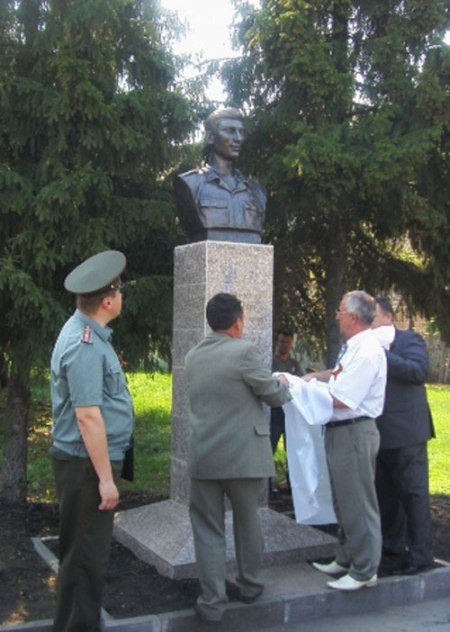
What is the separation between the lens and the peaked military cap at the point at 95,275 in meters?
3.57

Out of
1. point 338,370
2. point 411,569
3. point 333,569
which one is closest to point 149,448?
point 333,569

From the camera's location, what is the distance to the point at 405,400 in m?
5.00

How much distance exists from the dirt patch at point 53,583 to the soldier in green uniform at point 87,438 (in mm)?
799

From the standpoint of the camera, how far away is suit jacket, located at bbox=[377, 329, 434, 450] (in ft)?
16.1

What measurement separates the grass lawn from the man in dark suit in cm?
281

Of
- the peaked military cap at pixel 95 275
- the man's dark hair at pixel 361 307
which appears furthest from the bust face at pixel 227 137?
the peaked military cap at pixel 95 275

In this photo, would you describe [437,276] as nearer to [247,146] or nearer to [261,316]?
[247,146]

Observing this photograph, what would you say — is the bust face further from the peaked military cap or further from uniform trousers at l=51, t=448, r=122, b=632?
uniform trousers at l=51, t=448, r=122, b=632

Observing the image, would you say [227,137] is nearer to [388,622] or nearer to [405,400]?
[405,400]

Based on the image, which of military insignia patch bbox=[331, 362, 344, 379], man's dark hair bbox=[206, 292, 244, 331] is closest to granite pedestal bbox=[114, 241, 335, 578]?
military insignia patch bbox=[331, 362, 344, 379]

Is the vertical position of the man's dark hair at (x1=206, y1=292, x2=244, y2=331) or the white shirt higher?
the man's dark hair at (x1=206, y1=292, x2=244, y2=331)

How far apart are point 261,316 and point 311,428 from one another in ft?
3.06

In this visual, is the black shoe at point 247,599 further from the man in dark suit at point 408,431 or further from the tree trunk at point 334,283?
the tree trunk at point 334,283

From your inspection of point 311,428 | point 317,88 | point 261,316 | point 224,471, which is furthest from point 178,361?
point 317,88
